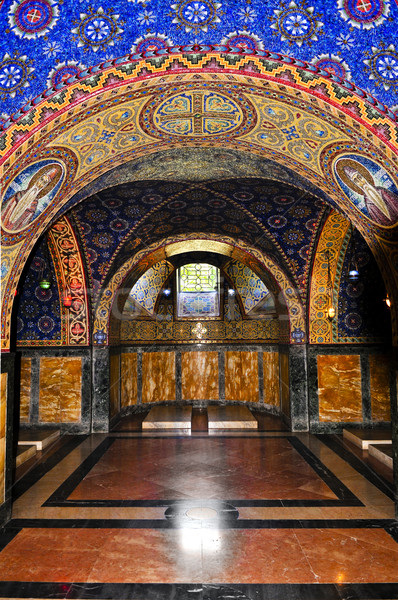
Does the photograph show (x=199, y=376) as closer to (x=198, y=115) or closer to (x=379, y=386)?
(x=379, y=386)

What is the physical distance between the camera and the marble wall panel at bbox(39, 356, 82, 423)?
9188mm

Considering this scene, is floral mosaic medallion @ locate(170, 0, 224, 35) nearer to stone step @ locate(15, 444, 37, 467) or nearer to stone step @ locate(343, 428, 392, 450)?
stone step @ locate(15, 444, 37, 467)

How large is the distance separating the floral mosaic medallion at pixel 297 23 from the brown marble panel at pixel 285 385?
23.2ft

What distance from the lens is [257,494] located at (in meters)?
5.56

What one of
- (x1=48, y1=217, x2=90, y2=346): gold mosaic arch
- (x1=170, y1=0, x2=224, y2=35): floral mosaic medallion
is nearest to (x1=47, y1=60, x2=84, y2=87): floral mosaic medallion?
(x1=170, y1=0, x2=224, y2=35): floral mosaic medallion

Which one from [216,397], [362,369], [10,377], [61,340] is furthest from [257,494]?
[216,397]

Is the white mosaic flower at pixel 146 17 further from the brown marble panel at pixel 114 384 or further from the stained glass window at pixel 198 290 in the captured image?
the stained glass window at pixel 198 290

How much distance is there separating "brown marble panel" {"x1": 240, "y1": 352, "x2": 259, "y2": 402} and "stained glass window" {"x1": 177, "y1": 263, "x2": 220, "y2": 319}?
1.70 metres

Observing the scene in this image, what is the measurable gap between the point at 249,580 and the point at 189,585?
497 millimetres

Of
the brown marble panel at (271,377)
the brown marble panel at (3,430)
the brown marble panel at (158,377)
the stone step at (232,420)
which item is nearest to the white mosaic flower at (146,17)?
the brown marble panel at (3,430)

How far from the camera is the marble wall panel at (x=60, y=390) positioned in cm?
919

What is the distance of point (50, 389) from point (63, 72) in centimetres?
703

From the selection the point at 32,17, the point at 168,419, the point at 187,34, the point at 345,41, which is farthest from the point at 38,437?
the point at 345,41

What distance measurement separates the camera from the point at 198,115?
4.90 m
